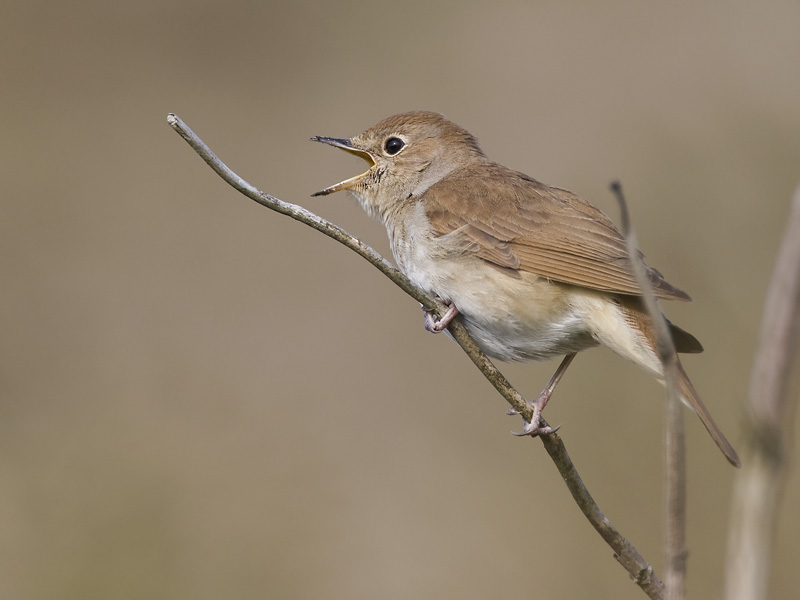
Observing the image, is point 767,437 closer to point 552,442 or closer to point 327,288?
point 552,442

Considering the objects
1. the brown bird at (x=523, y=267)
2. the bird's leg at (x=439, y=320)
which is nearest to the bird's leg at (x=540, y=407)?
the brown bird at (x=523, y=267)

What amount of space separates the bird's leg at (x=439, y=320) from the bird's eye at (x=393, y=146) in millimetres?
1007

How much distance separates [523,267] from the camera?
9.98 feet

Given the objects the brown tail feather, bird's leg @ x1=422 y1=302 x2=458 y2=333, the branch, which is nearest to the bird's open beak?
bird's leg @ x1=422 y1=302 x2=458 y2=333

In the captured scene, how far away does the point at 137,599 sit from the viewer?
364cm

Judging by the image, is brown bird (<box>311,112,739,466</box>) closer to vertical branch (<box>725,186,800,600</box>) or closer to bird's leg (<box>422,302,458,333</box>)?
bird's leg (<box>422,302,458,333</box>)

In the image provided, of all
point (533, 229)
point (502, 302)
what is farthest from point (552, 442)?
point (533, 229)

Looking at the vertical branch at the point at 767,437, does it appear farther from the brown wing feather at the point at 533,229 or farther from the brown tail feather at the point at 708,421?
the brown wing feather at the point at 533,229

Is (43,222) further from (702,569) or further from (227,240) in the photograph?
(702,569)

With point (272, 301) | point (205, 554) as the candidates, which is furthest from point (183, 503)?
point (272, 301)

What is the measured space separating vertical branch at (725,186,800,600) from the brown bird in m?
1.82

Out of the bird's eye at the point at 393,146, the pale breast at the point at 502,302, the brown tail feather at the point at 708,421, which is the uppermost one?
the bird's eye at the point at 393,146

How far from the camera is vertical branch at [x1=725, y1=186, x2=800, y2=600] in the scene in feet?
2.26

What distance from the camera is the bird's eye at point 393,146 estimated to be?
3.80m
